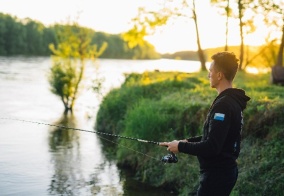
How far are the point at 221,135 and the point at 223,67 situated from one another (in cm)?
64

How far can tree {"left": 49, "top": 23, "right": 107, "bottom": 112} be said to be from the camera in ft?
79.4

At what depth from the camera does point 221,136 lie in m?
3.54

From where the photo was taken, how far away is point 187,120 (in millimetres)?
10984

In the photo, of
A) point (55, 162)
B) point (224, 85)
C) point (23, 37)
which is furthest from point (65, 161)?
point (23, 37)

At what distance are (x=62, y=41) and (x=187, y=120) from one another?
16198 mm

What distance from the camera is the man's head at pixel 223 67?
3707mm

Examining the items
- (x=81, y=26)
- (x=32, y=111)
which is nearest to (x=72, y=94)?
(x=32, y=111)

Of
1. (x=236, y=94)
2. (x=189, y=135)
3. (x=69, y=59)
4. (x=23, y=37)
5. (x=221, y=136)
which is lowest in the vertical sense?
(x=189, y=135)

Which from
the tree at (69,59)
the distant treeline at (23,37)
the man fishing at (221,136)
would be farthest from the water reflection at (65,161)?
the distant treeline at (23,37)

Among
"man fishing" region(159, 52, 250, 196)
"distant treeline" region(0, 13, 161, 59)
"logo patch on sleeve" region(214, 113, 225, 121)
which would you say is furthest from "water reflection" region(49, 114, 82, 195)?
"distant treeline" region(0, 13, 161, 59)

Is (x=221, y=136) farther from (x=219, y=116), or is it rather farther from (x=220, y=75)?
(x=220, y=75)

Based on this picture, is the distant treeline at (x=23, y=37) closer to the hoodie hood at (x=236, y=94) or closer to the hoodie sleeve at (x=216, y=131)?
the hoodie hood at (x=236, y=94)

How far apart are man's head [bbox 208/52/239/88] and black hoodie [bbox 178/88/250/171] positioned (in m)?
0.13

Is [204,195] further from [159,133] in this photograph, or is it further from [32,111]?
[32,111]
